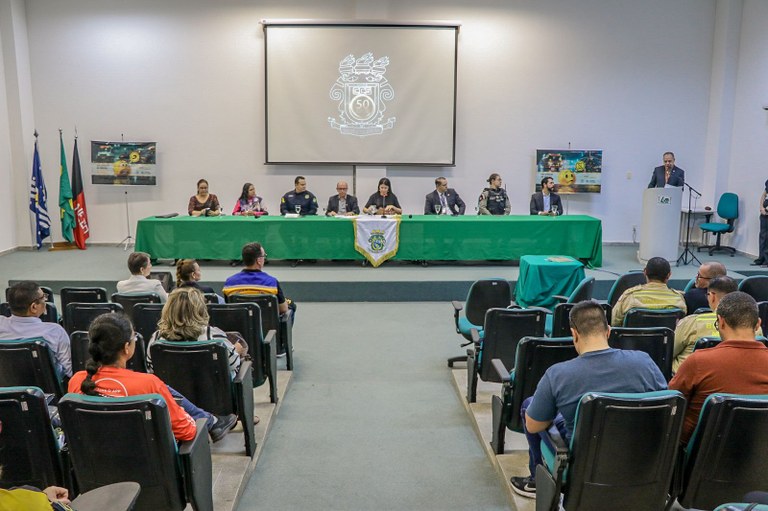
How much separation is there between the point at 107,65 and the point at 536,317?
8.51 m

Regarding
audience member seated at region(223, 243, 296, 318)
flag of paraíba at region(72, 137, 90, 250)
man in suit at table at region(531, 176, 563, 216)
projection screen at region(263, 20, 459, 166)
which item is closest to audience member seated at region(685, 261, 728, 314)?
audience member seated at region(223, 243, 296, 318)

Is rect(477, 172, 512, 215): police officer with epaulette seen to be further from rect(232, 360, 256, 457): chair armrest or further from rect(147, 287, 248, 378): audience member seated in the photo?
rect(147, 287, 248, 378): audience member seated

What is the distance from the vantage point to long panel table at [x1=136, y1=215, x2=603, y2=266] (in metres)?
8.46

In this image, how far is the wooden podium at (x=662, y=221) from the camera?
8.55 metres

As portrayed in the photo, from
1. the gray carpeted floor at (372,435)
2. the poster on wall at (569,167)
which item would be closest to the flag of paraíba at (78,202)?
the gray carpeted floor at (372,435)

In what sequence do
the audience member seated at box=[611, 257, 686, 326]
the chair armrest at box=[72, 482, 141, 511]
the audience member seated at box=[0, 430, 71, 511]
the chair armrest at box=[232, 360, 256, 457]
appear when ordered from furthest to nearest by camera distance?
the audience member seated at box=[611, 257, 686, 326]
the chair armrest at box=[232, 360, 256, 457]
the chair armrest at box=[72, 482, 141, 511]
the audience member seated at box=[0, 430, 71, 511]

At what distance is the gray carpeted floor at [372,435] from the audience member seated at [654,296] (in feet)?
4.14

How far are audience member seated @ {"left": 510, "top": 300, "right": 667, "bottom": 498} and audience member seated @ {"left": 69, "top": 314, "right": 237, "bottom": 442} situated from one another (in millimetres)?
1375

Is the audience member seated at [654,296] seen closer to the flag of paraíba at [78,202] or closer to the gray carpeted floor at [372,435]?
the gray carpeted floor at [372,435]

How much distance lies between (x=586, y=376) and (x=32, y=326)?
2.83m

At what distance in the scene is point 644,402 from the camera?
245 cm

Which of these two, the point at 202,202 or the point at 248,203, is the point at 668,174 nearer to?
the point at 248,203

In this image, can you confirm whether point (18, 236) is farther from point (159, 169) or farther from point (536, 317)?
point (536, 317)

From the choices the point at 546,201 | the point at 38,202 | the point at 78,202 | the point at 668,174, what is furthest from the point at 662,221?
the point at 38,202
